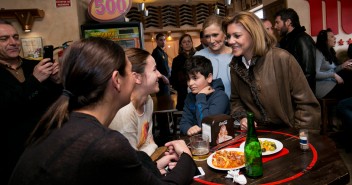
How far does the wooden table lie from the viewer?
113cm

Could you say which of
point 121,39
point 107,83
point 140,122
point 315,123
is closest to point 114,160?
point 107,83

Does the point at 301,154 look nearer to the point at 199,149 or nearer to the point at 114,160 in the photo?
the point at 199,149

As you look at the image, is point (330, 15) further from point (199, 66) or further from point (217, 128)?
point (217, 128)

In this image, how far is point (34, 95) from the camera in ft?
6.32

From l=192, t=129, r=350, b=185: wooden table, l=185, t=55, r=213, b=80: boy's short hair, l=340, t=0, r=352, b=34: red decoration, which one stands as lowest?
l=192, t=129, r=350, b=185: wooden table

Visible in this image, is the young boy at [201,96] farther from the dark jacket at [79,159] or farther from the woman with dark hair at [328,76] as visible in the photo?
the woman with dark hair at [328,76]

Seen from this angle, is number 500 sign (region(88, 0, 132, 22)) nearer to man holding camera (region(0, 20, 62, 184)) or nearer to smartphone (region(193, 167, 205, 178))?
man holding camera (region(0, 20, 62, 184))

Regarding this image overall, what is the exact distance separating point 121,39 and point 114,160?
377cm

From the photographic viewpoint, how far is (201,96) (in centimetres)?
209

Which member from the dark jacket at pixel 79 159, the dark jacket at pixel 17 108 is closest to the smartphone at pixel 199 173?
the dark jacket at pixel 79 159

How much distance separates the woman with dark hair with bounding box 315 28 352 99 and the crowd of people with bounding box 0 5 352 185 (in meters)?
0.44

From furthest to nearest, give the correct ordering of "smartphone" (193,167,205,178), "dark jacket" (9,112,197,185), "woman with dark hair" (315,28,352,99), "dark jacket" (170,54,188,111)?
"dark jacket" (170,54,188,111)
"woman with dark hair" (315,28,352,99)
"smartphone" (193,167,205,178)
"dark jacket" (9,112,197,185)

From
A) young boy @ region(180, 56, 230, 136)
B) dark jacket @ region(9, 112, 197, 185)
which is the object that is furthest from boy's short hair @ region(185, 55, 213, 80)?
dark jacket @ region(9, 112, 197, 185)

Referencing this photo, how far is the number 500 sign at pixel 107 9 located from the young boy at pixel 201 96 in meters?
2.34
